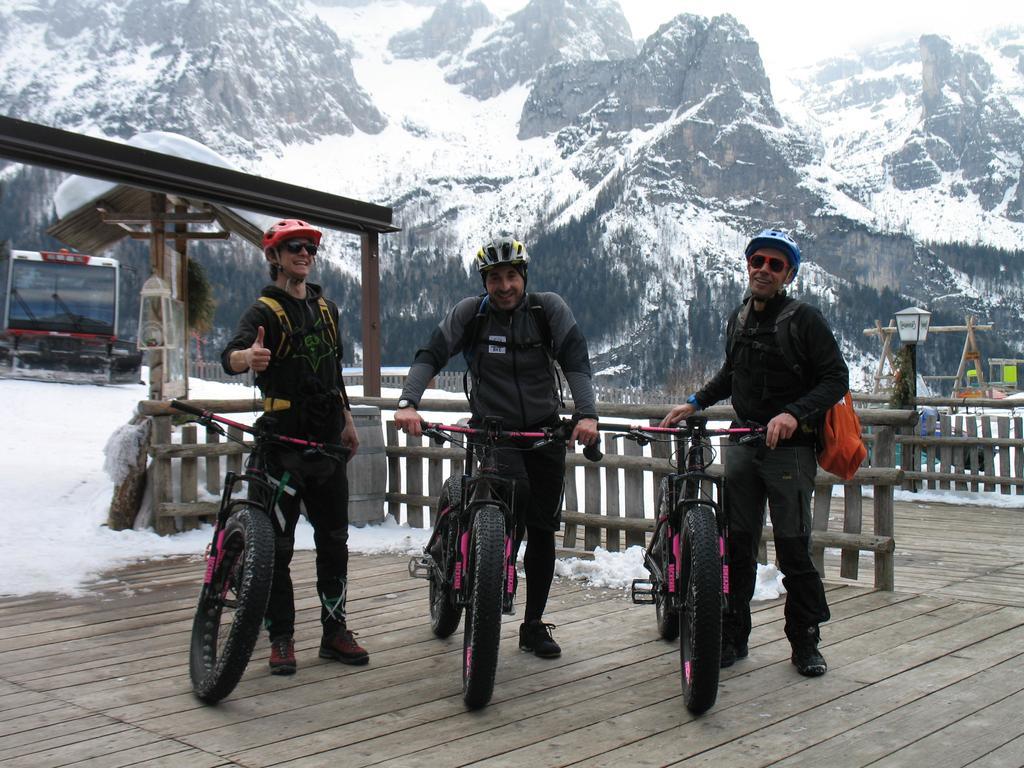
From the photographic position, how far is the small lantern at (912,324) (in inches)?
585

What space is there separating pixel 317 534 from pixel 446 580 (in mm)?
616

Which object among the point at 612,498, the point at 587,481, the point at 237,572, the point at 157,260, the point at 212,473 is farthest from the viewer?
the point at 157,260

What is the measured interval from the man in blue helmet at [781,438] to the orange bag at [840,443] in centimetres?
5

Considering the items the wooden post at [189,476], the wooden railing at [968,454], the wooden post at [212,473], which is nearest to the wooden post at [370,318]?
the wooden post at [212,473]

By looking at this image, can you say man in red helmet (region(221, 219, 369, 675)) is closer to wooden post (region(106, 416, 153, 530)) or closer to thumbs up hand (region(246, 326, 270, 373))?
thumbs up hand (region(246, 326, 270, 373))

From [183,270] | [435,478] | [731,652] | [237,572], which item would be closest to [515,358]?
[237,572]

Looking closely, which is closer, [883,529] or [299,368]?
[299,368]

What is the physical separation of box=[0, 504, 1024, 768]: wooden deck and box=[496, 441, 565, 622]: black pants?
348 mm

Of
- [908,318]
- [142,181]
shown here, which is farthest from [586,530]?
[908,318]

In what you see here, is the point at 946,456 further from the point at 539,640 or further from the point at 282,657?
the point at 282,657

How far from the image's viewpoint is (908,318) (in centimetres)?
1501

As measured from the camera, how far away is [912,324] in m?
15.0

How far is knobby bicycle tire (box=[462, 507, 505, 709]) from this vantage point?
3863 millimetres

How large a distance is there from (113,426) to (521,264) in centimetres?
1279
